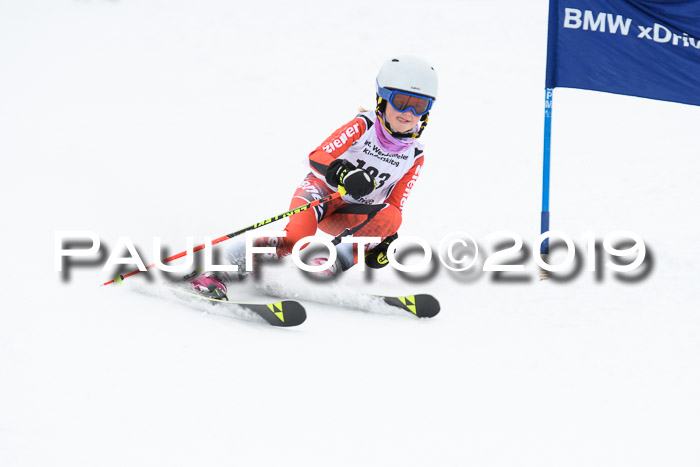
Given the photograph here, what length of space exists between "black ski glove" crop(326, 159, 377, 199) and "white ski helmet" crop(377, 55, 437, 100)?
47 cm

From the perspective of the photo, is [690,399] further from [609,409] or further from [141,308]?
[141,308]

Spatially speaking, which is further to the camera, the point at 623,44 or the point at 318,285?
the point at 623,44

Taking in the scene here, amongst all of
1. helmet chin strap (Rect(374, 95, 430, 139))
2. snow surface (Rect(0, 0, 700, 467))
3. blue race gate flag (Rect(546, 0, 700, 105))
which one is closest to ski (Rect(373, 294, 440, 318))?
snow surface (Rect(0, 0, 700, 467))

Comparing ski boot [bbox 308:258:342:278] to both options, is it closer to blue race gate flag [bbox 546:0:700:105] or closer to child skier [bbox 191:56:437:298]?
child skier [bbox 191:56:437:298]

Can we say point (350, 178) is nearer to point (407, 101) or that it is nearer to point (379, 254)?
point (407, 101)

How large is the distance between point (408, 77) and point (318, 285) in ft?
4.34

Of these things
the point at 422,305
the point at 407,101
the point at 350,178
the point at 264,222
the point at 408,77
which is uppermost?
the point at 408,77

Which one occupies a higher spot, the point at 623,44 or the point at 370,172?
the point at 623,44

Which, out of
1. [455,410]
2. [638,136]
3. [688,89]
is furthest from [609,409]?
[638,136]

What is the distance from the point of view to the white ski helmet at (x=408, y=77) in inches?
159

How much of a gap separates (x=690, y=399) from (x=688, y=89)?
Answer: 2.70 m

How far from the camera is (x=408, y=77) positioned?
4.04m

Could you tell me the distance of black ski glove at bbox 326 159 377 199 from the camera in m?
4.02

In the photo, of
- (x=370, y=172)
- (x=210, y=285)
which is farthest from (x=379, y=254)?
(x=210, y=285)
